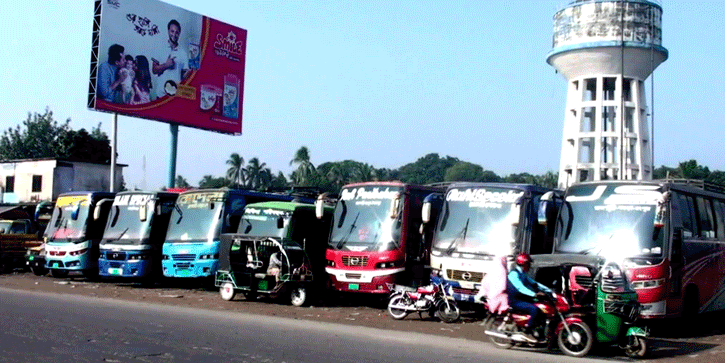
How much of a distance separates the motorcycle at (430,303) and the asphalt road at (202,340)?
1.65 meters

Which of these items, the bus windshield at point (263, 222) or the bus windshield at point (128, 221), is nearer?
the bus windshield at point (263, 222)

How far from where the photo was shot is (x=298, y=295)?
60.5 ft

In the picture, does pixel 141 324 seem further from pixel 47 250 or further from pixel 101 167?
pixel 101 167

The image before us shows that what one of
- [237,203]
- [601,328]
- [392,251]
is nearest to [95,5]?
[237,203]

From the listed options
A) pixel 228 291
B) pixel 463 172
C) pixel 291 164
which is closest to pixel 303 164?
pixel 291 164

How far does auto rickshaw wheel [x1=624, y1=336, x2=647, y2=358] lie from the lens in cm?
1145

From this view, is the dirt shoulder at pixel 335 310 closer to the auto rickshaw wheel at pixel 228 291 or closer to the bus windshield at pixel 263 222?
the auto rickshaw wheel at pixel 228 291

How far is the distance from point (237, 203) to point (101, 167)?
2575cm

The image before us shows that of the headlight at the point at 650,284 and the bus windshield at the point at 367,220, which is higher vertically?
the bus windshield at the point at 367,220

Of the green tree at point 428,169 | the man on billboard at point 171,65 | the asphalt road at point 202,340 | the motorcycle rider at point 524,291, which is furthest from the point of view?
the green tree at point 428,169

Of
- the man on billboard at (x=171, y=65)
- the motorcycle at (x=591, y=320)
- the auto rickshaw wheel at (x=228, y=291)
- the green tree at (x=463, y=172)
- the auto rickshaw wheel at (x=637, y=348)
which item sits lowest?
the auto rickshaw wheel at (x=228, y=291)

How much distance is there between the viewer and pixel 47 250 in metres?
24.4

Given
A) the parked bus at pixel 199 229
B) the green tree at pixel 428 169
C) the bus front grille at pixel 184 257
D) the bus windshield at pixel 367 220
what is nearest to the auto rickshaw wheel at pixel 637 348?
the bus windshield at pixel 367 220

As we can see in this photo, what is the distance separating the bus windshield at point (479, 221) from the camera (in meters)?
16.0
